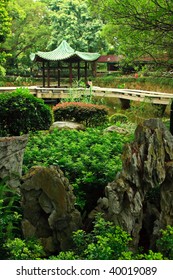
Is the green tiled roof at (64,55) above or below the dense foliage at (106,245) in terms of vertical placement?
above

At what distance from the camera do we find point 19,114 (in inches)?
371

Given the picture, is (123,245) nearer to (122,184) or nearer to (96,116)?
(122,184)

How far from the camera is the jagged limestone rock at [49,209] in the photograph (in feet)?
13.3

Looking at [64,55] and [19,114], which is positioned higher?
[64,55]

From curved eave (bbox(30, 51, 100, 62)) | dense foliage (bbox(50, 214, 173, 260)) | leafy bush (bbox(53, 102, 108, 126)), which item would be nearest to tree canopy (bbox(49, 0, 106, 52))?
curved eave (bbox(30, 51, 100, 62))

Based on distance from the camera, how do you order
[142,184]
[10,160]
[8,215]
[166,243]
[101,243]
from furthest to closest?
1. [10,160]
2. [8,215]
3. [142,184]
4. [166,243]
5. [101,243]

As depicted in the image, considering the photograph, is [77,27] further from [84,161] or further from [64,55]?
[84,161]

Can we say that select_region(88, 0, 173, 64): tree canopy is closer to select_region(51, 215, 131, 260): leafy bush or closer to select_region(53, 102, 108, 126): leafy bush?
select_region(53, 102, 108, 126): leafy bush

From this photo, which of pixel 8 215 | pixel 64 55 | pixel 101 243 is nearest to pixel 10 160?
pixel 8 215

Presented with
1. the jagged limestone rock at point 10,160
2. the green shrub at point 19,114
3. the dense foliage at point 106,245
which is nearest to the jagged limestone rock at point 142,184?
the dense foliage at point 106,245

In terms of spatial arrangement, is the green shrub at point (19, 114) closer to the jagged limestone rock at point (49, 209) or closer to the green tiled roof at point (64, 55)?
the jagged limestone rock at point (49, 209)

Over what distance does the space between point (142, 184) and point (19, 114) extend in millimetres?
5854

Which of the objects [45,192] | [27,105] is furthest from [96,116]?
[45,192]

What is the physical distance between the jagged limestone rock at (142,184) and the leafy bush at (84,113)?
8.16m
